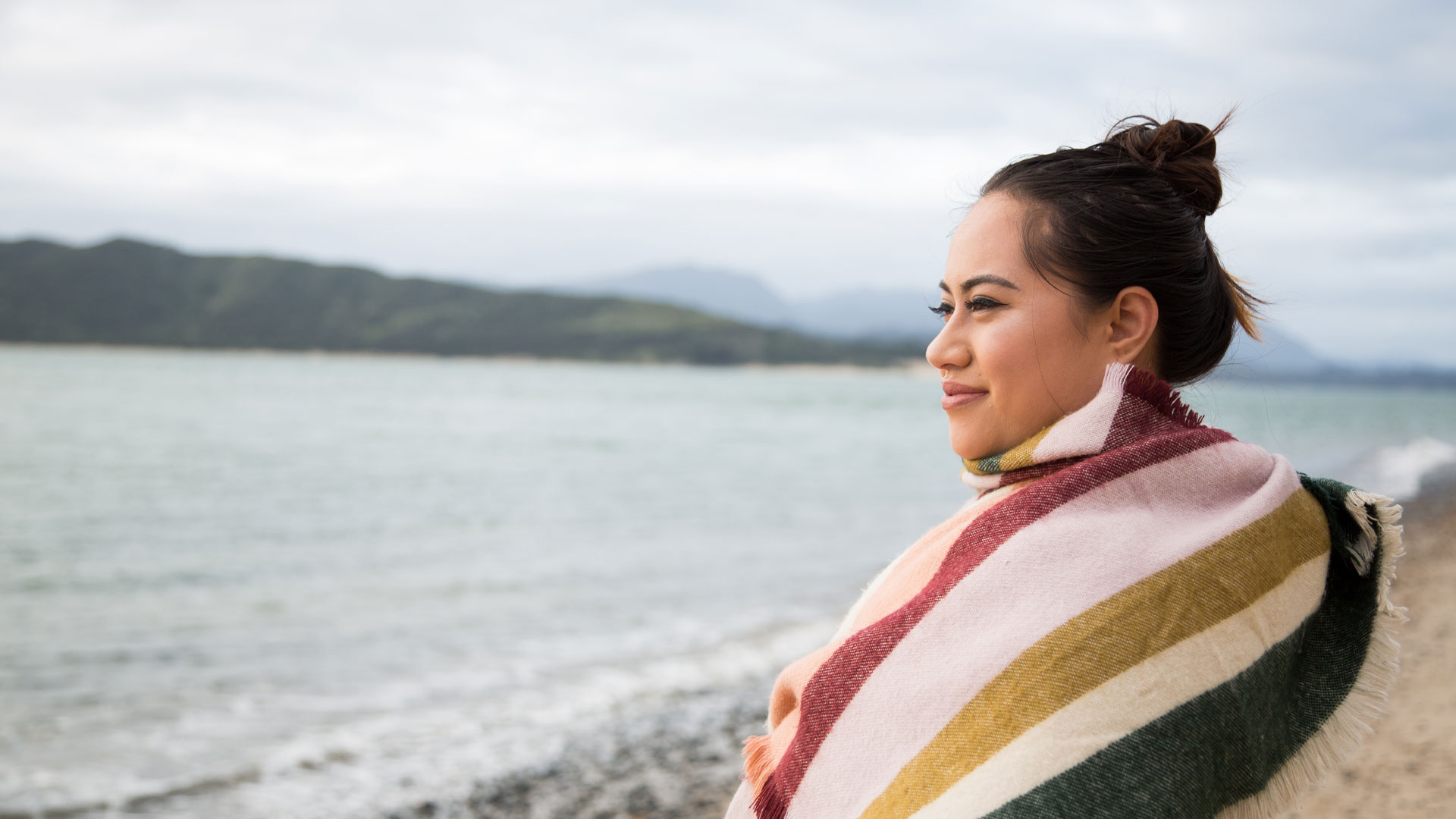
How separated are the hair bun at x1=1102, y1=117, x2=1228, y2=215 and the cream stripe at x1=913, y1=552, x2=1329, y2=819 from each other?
0.66 meters

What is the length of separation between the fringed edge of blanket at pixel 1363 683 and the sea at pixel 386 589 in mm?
265

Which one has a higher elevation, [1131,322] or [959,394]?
[1131,322]

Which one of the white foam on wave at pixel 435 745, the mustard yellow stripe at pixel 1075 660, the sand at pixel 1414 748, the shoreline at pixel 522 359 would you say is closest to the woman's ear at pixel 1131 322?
the mustard yellow stripe at pixel 1075 660

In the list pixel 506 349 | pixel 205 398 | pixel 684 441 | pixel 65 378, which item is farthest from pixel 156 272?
pixel 684 441

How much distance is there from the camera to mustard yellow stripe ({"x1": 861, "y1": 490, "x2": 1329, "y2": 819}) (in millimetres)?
1219

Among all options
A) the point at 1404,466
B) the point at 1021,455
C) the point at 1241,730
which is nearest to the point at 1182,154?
the point at 1021,455

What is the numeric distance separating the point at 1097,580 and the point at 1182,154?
71 cm

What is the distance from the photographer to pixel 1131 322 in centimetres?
146

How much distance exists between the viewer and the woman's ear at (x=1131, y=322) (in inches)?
57.1

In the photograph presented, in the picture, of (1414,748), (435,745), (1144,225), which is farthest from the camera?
(435,745)

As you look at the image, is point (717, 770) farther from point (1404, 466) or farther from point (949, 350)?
point (1404, 466)

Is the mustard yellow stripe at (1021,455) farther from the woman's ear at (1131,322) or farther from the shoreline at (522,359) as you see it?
the shoreline at (522,359)

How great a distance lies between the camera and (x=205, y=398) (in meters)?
52.2

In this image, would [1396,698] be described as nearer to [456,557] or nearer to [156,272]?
[456,557]
